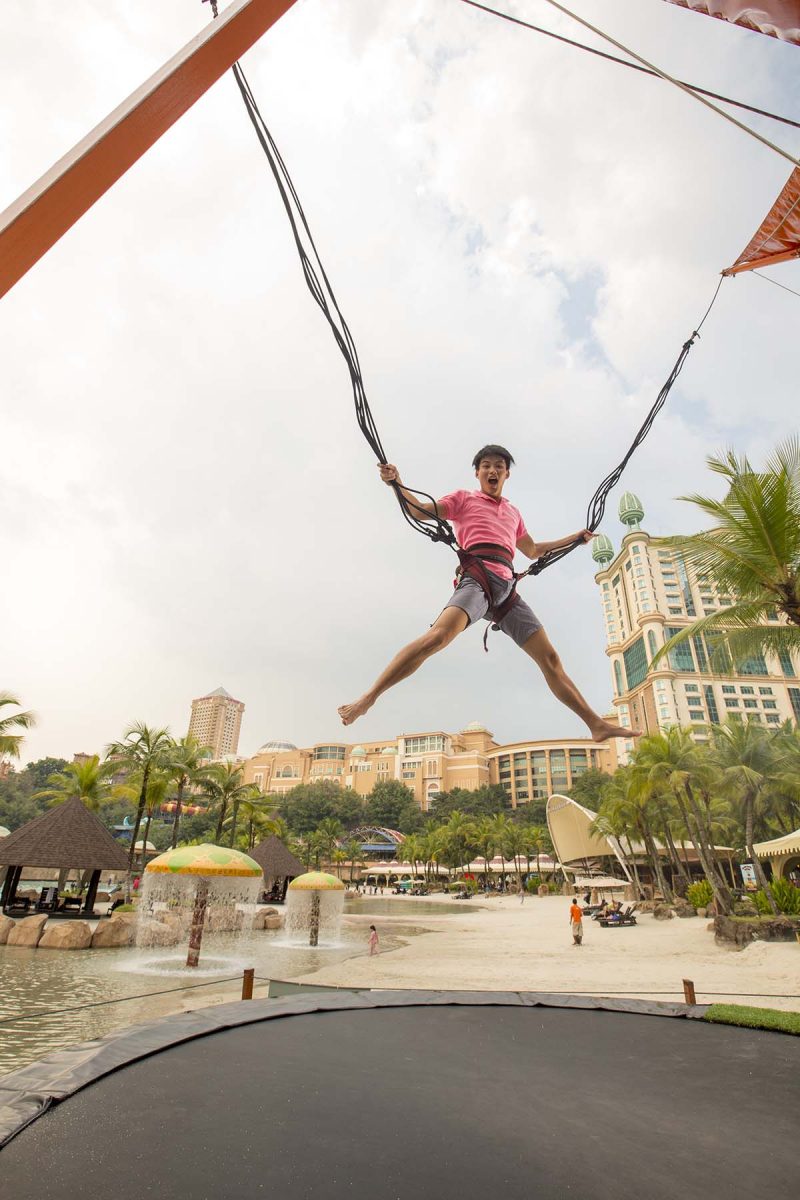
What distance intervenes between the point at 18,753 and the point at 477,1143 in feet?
69.2

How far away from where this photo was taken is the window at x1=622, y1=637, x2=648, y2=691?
72250mm

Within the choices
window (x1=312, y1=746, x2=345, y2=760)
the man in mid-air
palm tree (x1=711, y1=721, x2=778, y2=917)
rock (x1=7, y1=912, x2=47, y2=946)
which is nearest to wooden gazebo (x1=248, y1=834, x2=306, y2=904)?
rock (x1=7, y1=912, x2=47, y2=946)

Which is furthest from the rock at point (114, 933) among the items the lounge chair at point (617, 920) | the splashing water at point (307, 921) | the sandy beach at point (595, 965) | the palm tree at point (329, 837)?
the palm tree at point (329, 837)

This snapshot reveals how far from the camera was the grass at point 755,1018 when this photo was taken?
6199mm

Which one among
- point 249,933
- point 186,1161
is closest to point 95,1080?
point 186,1161

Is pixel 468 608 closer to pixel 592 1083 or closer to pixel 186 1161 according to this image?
pixel 186 1161

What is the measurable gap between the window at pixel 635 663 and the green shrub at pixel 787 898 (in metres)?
56.2

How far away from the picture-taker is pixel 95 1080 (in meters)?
4.34

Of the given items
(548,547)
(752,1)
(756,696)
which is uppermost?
(756,696)

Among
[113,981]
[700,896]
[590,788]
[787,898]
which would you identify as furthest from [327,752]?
[113,981]

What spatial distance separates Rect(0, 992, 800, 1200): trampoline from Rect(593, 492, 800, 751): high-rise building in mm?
60817

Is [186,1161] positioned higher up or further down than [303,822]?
further down

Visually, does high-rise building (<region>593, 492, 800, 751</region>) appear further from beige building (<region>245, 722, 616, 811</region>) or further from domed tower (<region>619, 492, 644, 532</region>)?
beige building (<region>245, 722, 616, 811</region>)

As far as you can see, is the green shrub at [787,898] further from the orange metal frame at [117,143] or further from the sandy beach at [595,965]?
the orange metal frame at [117,143]
